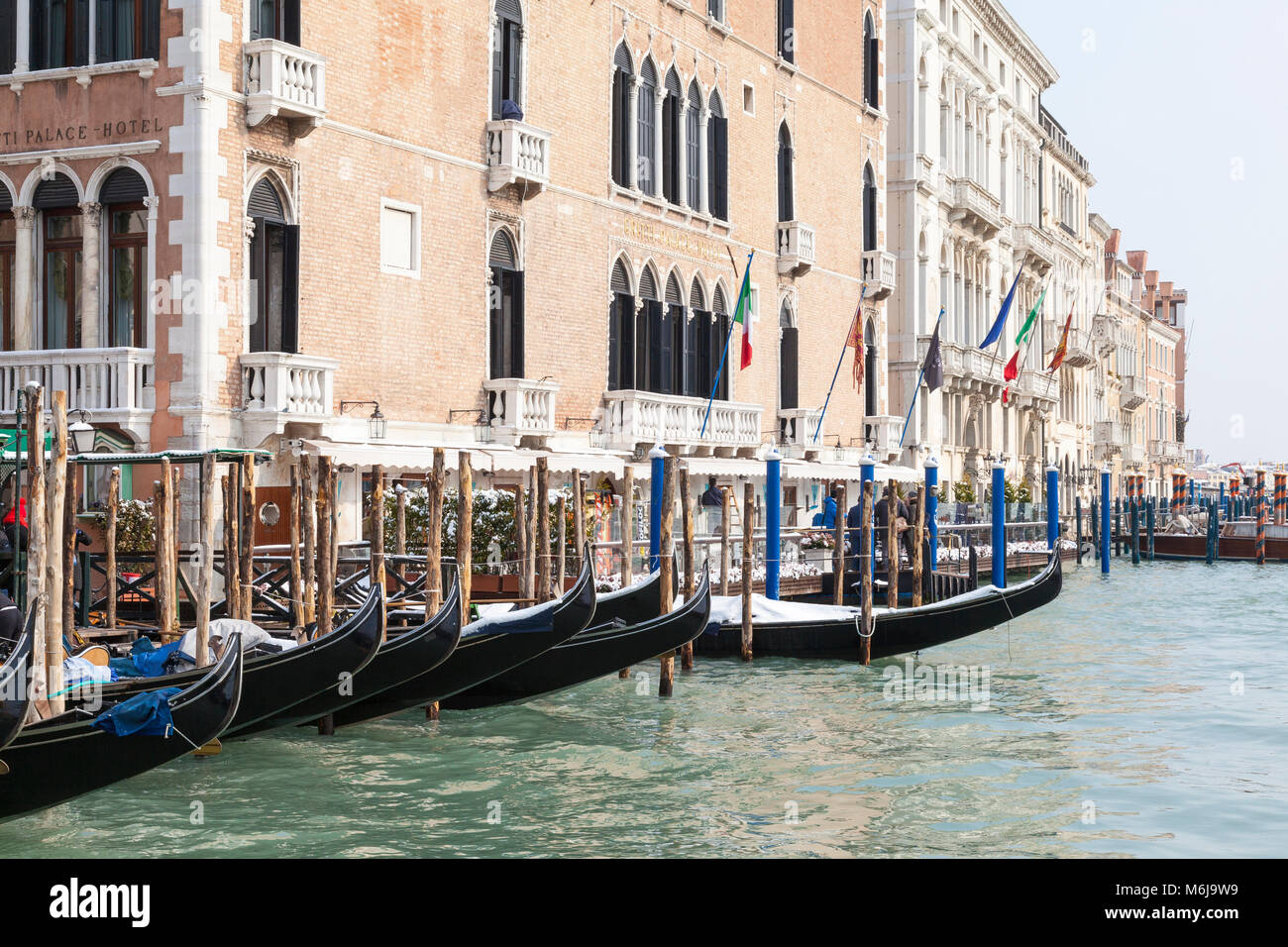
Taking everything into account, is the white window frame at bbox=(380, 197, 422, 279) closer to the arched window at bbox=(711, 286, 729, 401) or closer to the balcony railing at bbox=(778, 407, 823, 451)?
the arched window at bbox=(711, 286, 729, 401)

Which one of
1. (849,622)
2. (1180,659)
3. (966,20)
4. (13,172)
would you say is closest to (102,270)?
(13,172)

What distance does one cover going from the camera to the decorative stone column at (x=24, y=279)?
1408cm

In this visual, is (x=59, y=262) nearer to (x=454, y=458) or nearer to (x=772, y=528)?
(x=454, y=458)

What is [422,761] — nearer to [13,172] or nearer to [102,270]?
[102,270]

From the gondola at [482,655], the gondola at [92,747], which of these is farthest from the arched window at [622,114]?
the gondola at [92,747]

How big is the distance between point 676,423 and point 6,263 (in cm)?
853

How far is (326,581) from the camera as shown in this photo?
10242mm

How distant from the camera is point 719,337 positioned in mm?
22094

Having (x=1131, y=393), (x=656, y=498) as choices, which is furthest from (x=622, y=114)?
(x=1131, y=393)

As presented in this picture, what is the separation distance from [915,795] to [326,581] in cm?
380

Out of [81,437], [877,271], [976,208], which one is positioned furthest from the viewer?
[976,208]

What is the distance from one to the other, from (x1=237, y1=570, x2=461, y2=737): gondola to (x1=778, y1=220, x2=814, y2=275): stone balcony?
45.4ft

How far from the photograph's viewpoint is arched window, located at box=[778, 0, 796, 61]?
23.5m

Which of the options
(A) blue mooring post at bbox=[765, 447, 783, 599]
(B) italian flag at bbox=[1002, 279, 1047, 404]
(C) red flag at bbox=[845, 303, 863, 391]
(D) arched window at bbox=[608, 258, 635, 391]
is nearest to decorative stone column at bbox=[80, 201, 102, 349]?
(A) blue mooring post at bbox=[765, 447, 783, 599]
